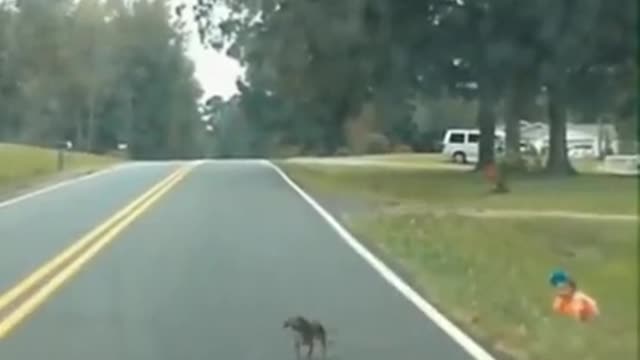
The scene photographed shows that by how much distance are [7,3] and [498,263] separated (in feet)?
360

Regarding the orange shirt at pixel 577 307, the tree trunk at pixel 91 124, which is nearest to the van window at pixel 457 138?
the tree trunk at pixel 91 124

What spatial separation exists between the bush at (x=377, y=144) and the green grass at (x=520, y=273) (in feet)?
247

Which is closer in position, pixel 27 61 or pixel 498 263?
pixel 498 263

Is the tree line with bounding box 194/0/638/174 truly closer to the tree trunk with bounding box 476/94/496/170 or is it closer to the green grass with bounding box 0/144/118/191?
the tree trunk with bounding box 476/94/496/170

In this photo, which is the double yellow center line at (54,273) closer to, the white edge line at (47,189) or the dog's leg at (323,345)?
the dog's leg at (323,345)

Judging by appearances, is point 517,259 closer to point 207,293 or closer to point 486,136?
point 207,293

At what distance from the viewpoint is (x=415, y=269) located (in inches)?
784

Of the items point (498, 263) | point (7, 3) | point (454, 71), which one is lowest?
point (498, 263)

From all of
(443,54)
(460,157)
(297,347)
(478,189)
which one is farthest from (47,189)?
(460,157)

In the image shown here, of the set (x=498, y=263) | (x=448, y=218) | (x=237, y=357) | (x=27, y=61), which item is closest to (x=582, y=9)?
(x=448, y=218)

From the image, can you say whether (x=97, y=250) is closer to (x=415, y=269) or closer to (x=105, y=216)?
(x=415, y=269)

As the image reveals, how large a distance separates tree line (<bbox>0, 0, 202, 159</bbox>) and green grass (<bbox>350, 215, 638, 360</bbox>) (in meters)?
82.3

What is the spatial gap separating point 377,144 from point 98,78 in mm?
33109

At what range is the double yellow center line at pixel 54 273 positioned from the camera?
1464 cm
